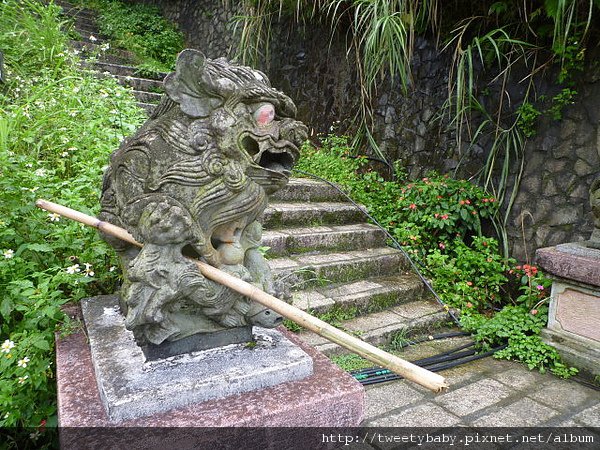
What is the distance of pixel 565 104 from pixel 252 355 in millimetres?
3730

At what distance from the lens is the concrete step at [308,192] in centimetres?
460

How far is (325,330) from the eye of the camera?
1.33 m

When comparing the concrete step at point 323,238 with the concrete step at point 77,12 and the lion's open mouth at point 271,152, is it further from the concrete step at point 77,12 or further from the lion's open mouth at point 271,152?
the concrete step at point 77,12

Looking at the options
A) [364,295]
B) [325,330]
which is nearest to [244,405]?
[325,330]

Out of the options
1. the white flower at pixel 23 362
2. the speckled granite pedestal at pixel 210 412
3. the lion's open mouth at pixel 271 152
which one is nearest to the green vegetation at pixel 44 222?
the white flower at pixel 23 362

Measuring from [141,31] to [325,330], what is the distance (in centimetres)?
957

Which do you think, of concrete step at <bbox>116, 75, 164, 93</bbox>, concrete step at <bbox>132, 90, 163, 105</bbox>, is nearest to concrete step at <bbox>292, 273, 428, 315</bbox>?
concrete step at <bbox>132, 90, 163, 105</bbox>

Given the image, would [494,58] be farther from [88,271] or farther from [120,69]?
[120,69]

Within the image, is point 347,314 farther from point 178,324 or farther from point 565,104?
point 565,104

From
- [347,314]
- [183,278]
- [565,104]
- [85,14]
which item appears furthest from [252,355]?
[85,14]

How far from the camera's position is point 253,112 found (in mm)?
1471

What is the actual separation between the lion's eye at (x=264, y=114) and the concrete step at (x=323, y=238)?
2.26 m

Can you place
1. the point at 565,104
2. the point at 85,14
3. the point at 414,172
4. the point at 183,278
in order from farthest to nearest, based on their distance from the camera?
1. the point at 85,14
2. the point at 414,172
3. the point at 565,104
4. the point at 183,278

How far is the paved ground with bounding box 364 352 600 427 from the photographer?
95.0 inches
